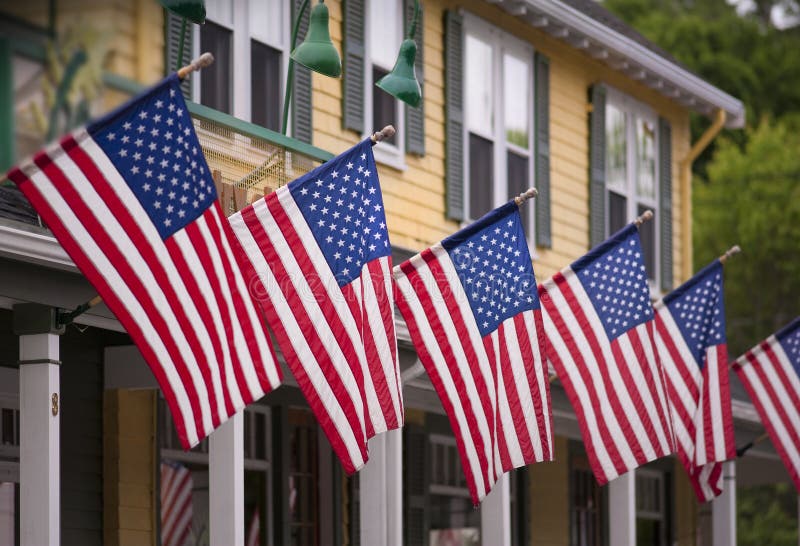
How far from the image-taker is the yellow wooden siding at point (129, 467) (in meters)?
10.6

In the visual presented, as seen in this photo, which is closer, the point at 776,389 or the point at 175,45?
the point at 175,45

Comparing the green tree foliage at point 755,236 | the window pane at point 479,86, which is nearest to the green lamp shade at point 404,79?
the window pane at point 479,86

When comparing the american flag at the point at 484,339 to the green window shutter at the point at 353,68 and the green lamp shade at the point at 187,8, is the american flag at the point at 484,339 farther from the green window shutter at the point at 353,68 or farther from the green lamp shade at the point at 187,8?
the green window shutter at the point at 353,68

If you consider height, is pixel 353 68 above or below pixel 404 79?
above

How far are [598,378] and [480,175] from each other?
4.27 meters

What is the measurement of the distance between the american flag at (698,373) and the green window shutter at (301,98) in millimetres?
3590

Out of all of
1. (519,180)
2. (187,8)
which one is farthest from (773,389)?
(187,8)

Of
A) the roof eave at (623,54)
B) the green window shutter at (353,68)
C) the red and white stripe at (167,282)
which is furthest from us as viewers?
the roof eave at (623,54)

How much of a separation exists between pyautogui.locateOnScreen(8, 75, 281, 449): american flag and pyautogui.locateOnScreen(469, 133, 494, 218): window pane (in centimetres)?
753

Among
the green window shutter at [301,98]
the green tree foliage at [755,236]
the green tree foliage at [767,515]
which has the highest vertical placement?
the green tree foliage at [755,236]

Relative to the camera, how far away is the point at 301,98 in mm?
11961

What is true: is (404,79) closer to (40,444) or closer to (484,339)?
(484,339)

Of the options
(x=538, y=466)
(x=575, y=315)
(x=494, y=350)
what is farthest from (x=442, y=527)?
(x=494, y=350)

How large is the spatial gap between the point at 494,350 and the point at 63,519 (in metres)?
3.46
